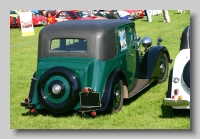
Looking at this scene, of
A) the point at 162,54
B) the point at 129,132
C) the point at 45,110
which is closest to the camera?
the point at 129,132

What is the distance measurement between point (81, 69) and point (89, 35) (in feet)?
1.87

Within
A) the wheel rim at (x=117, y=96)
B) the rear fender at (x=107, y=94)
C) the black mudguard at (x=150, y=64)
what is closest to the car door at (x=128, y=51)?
the black mudguard at (x=150, y=64)

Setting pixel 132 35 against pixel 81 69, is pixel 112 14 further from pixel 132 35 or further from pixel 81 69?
pixel 81 69

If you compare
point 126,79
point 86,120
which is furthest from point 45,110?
point 126,79

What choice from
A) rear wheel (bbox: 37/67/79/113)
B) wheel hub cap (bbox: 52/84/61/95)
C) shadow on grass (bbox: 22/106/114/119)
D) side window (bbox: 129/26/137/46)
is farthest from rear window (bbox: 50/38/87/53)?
side window (bbox: 129/26/137/46)

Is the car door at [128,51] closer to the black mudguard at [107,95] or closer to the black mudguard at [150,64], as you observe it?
the black mudguard at [150,64]

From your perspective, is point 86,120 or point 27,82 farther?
point 27,82

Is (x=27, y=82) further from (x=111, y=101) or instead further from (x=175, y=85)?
(x=175, y=85)

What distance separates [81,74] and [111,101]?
0.62 metres

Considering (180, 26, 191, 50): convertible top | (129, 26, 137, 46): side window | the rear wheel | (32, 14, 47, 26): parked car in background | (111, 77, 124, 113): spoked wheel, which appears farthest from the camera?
(32, 14, 47, 26): parked car in background

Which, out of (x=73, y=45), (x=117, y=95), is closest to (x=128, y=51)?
(x=117, y=95)

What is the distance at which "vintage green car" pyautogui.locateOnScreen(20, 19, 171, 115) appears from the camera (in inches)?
275

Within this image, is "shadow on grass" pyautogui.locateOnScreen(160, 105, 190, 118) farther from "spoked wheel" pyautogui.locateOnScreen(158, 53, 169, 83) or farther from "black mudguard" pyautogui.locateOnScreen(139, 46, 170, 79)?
"spoked wheel" pyautogui.locateOnScreen(158, 53, 169, 83)

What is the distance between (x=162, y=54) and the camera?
9.38 meters
